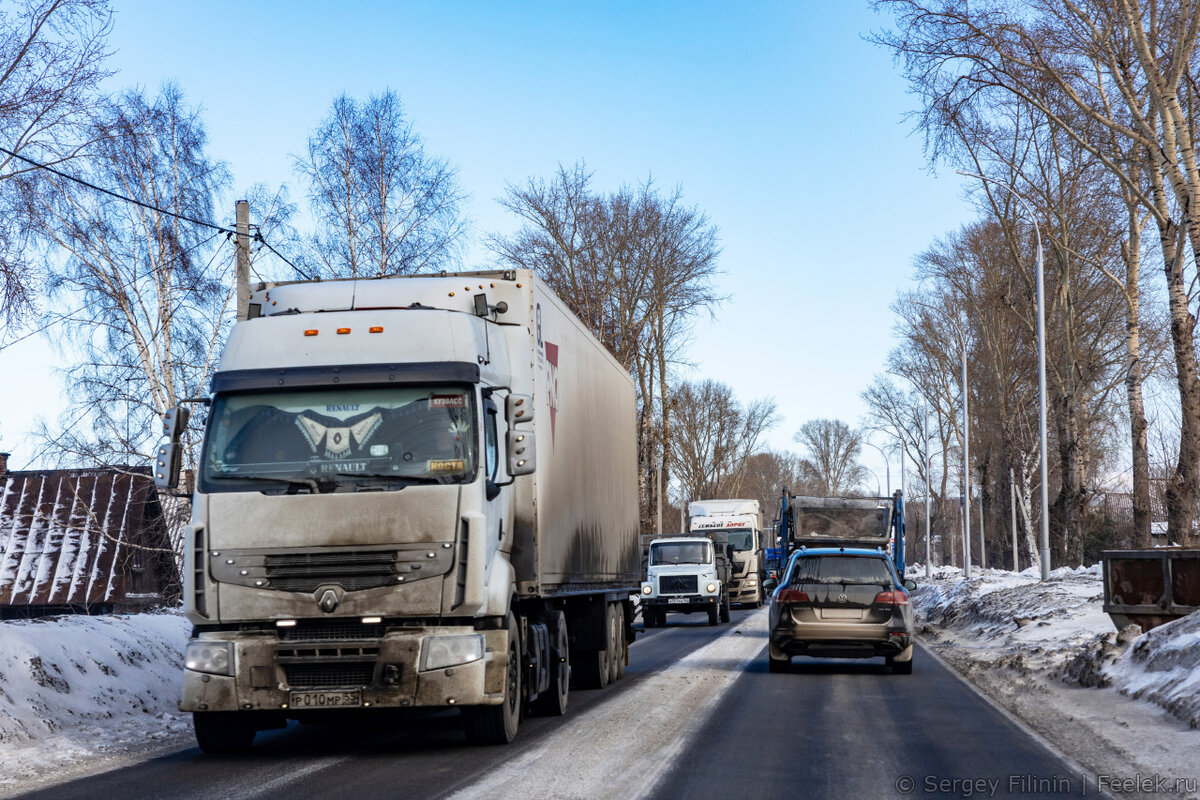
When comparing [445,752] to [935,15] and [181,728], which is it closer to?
[181,728]

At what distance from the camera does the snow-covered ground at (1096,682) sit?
9.44m

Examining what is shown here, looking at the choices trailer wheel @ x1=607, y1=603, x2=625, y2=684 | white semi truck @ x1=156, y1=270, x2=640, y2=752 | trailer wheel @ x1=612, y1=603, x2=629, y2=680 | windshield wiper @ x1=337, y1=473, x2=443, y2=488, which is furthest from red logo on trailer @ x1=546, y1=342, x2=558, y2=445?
trailer wheel @ x1=612, y1=603, x2=629, y2=680

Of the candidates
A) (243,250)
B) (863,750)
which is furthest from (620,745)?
(243,250)

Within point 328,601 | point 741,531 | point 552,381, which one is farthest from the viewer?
point 741,531

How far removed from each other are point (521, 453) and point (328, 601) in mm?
1836

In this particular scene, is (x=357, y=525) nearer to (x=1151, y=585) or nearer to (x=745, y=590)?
(x=1151, y=585)

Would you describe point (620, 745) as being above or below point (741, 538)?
below

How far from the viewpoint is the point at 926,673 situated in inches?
683

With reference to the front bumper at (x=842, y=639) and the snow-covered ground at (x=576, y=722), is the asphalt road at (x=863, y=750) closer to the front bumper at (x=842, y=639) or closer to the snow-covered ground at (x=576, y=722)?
the snow-covered ground at (x=576, y=722)

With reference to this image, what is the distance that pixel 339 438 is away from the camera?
958 centimetres

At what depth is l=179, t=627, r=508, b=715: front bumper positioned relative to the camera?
9.23m

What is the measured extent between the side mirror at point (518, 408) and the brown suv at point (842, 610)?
24.8 feet

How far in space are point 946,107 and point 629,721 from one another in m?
16.6

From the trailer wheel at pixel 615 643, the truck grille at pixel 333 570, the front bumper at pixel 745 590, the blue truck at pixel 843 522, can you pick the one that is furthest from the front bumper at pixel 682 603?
the truck grille at pixel 333 570
